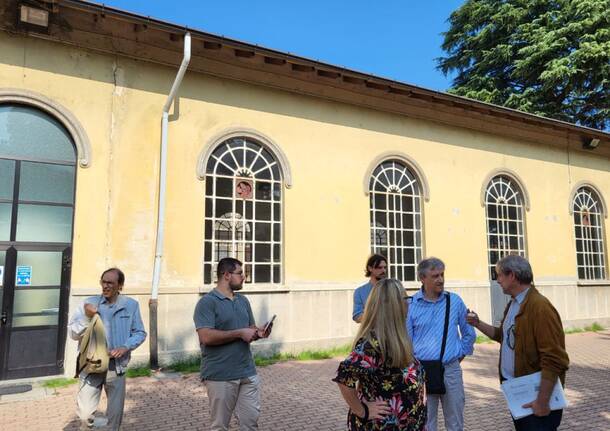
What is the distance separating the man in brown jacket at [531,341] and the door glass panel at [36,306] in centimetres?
660

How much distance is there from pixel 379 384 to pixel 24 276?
6618mm

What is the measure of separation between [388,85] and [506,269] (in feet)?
24.9

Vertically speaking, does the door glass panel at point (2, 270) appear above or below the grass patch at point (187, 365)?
above

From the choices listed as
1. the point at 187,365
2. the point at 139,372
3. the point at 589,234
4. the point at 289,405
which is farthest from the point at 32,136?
the point at 589,234

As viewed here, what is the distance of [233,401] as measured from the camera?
11.8 ft

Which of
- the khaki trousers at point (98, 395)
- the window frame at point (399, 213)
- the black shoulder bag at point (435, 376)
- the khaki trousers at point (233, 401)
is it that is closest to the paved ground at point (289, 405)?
the khaki trousers at point (98, 395)

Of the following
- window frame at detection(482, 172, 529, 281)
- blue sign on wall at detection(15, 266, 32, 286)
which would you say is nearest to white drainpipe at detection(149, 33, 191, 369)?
blue sign on wall at detection(15, 266, 32, 286)

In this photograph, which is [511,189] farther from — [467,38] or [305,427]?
[467,38]

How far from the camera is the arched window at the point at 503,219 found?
1184cm

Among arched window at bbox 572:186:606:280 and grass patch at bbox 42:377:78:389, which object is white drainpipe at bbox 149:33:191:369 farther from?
arched window at bbox 572:186:606:280

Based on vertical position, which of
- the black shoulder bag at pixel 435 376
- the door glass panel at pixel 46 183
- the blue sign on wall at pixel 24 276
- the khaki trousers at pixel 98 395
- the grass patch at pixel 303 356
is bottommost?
the grass patch at pixel 303 356

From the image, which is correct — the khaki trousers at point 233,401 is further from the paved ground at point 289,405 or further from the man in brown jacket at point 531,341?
the man in brown jacket at point 531,341

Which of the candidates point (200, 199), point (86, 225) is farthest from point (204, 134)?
point (86, 225)

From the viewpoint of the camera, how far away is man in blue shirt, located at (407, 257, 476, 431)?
3.64 m
